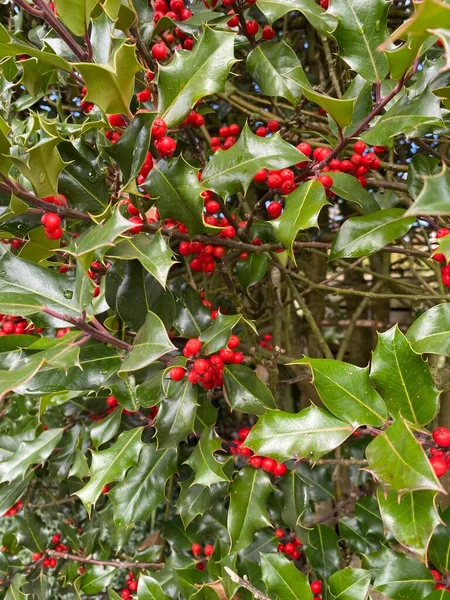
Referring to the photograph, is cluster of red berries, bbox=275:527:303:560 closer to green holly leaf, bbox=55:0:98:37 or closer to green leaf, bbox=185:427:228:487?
green leaf, bbox=185:427:228:487

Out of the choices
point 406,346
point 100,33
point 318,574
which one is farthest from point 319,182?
point 318,574

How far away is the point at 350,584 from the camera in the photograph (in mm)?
854

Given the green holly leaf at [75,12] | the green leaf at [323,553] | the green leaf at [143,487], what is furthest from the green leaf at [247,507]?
the green holly leaf at [75,12]

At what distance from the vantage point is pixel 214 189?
0.82m

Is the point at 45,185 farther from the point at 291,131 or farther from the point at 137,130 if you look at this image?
the point at 291,131

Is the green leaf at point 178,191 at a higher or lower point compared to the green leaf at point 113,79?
lower

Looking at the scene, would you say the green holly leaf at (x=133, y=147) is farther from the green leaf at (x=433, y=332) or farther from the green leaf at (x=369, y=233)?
the green leaf at (x=433, y=332)

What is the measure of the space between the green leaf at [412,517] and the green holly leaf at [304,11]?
79 centimetres

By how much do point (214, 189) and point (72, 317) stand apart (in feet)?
1.02

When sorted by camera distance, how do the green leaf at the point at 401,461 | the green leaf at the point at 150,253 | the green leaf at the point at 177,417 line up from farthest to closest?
the green leaf at the point at 177,417 < the green leaf at the point at 150,253 < the green leaf at the point at 401,461

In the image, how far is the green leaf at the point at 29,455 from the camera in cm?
109

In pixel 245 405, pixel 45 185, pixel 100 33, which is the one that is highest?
pixel 100 33

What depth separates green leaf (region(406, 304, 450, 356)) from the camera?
712 millimetres

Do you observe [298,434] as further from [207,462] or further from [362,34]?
[362,34]
